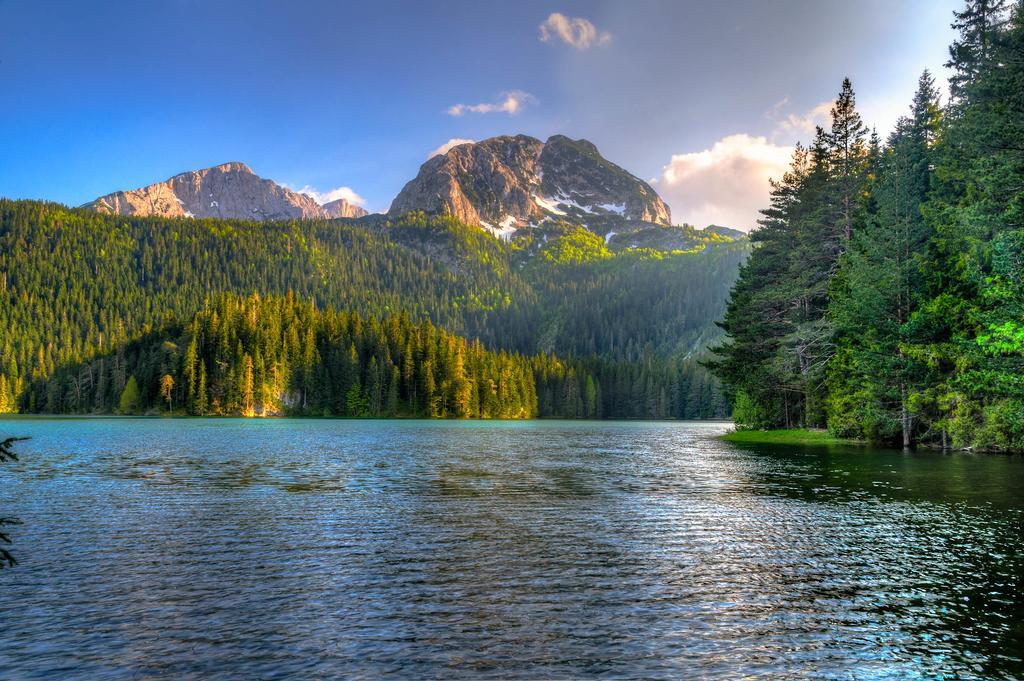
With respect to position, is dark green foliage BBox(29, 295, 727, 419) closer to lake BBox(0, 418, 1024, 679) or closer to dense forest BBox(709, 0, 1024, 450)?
dense forest BBox(709, 0, 1024, 450)

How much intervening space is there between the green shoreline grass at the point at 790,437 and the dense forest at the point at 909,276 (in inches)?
93.1

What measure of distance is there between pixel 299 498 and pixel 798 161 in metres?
73.8

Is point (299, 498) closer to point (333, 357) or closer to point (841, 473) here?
point (841, 473)

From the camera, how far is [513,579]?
17125 millimetres

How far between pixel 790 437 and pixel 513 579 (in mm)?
64474

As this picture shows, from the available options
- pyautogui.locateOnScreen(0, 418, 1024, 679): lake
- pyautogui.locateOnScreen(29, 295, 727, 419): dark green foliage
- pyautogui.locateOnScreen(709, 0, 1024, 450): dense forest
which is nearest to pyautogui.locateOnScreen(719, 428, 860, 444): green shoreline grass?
pyautogui.locateOnScreen(709, 0, 1024, 450): dense forest

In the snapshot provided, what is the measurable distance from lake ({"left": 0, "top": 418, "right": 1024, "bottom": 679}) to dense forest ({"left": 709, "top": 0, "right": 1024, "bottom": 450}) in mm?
15584

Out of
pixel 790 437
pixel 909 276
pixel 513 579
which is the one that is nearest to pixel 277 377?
pixel 790 437

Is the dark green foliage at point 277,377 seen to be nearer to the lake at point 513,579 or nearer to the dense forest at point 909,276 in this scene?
the dense forest at point 909,276

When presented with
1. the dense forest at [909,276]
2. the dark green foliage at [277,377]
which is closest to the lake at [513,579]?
the dense forest at [909,276]

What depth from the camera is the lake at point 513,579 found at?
11.9 m

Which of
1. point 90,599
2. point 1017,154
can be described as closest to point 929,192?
point 1017,154

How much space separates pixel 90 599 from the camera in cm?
1525

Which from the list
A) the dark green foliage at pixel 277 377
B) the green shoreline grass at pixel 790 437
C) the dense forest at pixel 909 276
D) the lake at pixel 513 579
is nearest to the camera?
the lake at pixel 513 579
